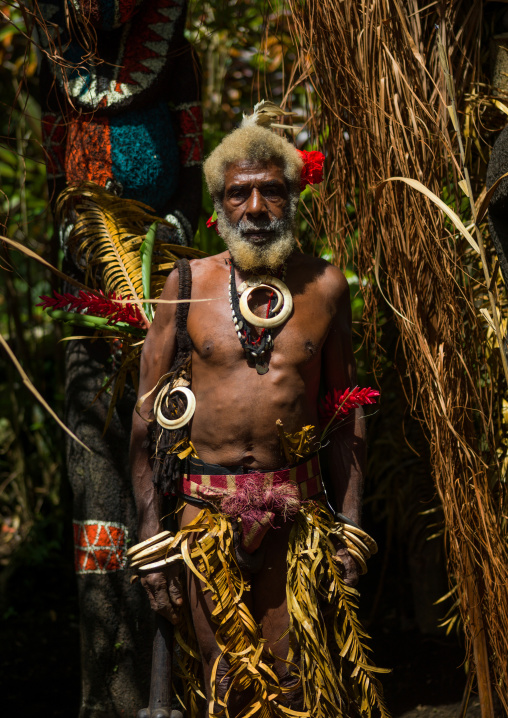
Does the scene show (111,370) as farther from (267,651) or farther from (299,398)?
(267,651)

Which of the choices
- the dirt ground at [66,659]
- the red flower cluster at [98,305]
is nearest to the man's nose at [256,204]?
the red flower cluster at [98,305]

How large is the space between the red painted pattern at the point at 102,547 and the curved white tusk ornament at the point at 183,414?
86cm

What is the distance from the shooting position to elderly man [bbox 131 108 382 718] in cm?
221

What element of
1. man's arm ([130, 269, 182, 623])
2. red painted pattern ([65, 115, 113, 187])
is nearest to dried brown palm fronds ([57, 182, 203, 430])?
red painted pattern ([65, 115, 113, 187])

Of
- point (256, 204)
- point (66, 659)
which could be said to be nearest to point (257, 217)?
point (256, 204)

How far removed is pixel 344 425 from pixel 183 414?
49 cm

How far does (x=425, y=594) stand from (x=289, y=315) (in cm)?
207

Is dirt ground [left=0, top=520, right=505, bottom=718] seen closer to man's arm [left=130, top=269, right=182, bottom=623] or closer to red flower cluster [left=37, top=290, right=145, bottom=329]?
man's arm [left=130, top=269, right=182, bottom=623]

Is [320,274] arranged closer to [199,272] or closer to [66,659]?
[199,272]

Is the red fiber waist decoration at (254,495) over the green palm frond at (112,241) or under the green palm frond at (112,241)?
under

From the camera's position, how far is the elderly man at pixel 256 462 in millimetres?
2205

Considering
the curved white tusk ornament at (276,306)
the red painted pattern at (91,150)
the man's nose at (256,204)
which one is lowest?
the curved white tusk ornament at (276,306)

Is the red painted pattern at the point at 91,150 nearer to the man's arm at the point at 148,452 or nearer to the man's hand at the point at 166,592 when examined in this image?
the man's arm at the point at 148,452

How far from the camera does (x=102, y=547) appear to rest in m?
2.99
